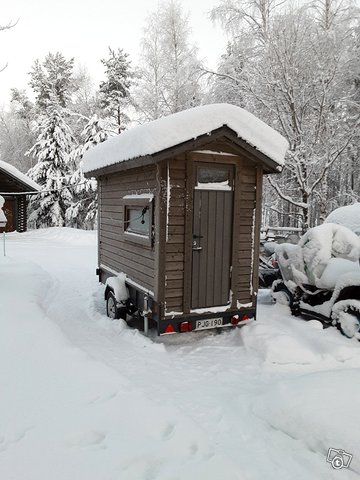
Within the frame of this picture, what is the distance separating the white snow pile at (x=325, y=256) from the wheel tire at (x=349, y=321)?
581mm

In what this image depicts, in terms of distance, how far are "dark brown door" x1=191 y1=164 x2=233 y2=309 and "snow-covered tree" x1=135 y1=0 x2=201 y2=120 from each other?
15634 millimetres

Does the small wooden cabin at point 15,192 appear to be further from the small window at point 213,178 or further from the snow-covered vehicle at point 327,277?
the snow-covered vehicle at point 327,277

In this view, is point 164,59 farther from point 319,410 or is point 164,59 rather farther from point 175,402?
point 319,410

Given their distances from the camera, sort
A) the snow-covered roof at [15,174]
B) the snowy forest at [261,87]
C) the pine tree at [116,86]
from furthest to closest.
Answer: the pine tree at [116,86] < the snow-covered roof at [15,174] < the snowy forest at [261,87]

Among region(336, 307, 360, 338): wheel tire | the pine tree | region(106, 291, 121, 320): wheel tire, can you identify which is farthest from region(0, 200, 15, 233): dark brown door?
region(336, 307, 360, 338): wheel tire

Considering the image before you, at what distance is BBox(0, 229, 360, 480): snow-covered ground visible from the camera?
2.97 meters

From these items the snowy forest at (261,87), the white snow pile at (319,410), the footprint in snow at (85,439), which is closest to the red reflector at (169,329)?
the white snow pile at (319,410)

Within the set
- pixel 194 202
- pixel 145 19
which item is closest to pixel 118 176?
pixel 194 202

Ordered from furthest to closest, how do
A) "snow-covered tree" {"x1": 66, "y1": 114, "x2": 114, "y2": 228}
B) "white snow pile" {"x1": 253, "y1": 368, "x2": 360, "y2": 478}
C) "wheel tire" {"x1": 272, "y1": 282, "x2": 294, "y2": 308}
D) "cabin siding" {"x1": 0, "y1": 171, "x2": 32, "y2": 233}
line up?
"snow-covered tree" {"x1": 66, "y1": 114, "x2": 114, "y2": 228}
"cabin siding" {"x1": 0, "y1": 171, "x2": 32, "y2": 233}
"wheel tire" {"x1": 272, "y1": 282, "x2": 294, "y2": 308}
"white snow pile" {"x1": 253, "y1": 368, "x2": 360, "y2": 478}

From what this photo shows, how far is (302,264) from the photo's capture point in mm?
7219

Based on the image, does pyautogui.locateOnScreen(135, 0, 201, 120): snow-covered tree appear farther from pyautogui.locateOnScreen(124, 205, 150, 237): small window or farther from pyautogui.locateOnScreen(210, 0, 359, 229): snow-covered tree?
pyautogui.locateOnScreen(124, 205, 150, 237): small window

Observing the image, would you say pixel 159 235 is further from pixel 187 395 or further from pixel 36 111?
pixel 36 111

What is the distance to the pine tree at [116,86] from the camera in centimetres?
2528

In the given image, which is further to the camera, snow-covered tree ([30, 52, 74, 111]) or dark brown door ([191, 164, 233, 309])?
snow-covered tree ([30, 52, 74, 111])
